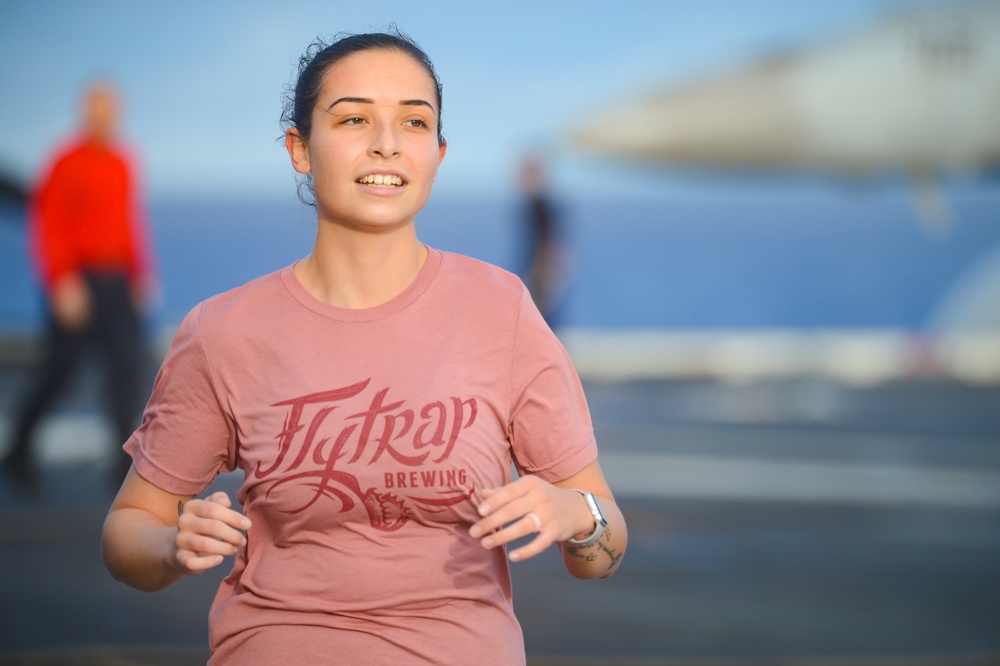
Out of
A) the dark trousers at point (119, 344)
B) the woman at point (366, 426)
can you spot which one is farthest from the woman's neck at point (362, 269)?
the dark trousers at point (119, 344)

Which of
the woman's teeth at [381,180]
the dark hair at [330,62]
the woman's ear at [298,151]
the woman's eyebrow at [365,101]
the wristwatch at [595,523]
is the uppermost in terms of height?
the dark hair at [330,62]

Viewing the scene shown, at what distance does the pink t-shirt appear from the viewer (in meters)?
1.46

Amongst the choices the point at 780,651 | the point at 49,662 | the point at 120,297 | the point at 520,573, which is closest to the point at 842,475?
the point at 520,573

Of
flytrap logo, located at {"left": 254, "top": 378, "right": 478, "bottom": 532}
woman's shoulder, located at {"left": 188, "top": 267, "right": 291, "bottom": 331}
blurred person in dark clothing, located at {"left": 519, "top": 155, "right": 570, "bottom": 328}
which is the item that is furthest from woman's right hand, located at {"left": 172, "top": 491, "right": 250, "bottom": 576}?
blurred person in dark clothing, located at {"left": 519, "top": 155, "right": 570, "bottom": 328}

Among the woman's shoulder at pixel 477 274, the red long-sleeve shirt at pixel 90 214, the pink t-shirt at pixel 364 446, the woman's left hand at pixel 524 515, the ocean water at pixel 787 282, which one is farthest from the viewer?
the ocean water at pixel 787 282

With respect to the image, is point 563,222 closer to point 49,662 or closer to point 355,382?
point 49,662

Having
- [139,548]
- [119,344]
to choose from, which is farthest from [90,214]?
[139,548]

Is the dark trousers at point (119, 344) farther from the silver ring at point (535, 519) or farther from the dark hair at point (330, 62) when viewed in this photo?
the silver ring at point (535, 519)

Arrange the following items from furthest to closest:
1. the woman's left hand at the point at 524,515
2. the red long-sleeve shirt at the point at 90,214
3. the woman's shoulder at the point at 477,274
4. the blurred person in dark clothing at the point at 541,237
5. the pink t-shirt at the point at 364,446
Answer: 1. the blurred person in dark clothing at the point at 541,237
2. the red long-sleeve shirt at the point at 90,214
3. the woman's shoulder at the point at 477,274
4. the pink t-shirt at the point at 364,446
5. the woman's left hand at the point at 524,515

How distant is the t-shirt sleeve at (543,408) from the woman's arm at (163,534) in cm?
40

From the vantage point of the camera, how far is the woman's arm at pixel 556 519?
52.7 inches

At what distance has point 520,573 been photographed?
14.9 ft

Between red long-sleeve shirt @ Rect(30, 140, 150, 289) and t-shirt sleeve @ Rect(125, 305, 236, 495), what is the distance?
421cm

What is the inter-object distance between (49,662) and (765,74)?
8.35 meters
